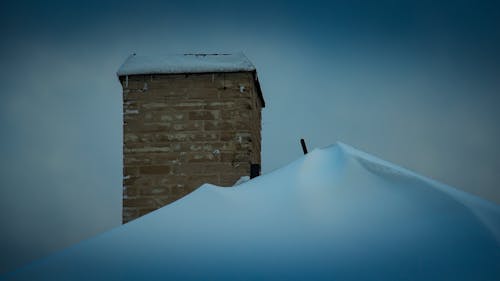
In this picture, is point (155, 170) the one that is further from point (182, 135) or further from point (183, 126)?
point (183, 126)

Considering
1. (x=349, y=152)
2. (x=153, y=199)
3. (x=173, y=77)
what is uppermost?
(x=173, y=77)

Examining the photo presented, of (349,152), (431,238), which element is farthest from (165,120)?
(431,238)

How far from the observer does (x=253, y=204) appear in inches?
136

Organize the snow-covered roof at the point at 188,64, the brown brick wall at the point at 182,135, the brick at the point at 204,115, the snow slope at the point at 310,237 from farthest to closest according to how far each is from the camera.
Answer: the snow-covered roof at the point at 188,64 → the brick at the point at 204,115 → the brown brick wall at the point at 182,135 → the snow slope at the point at 310,237

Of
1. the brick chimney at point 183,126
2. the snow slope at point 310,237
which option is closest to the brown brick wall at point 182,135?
the brick chimney at point 183,126

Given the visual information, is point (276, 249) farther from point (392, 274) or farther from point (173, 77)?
point (173, 77)

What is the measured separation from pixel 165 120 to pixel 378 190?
13.8 ft

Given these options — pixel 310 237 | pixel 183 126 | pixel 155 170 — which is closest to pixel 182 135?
pixel 183 126

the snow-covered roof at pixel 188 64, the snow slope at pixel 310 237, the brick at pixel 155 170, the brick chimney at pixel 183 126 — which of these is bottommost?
the snow slope at pixel 310 237

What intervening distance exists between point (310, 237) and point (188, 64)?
464 cm

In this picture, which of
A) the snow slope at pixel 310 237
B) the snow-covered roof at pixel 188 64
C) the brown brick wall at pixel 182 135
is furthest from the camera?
the snow-covered roof at pixel 188 64

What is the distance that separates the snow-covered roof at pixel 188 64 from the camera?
7.05 metres

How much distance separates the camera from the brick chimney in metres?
6.82

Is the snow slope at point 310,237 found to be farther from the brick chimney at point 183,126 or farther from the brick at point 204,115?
the brick at point 204,115
